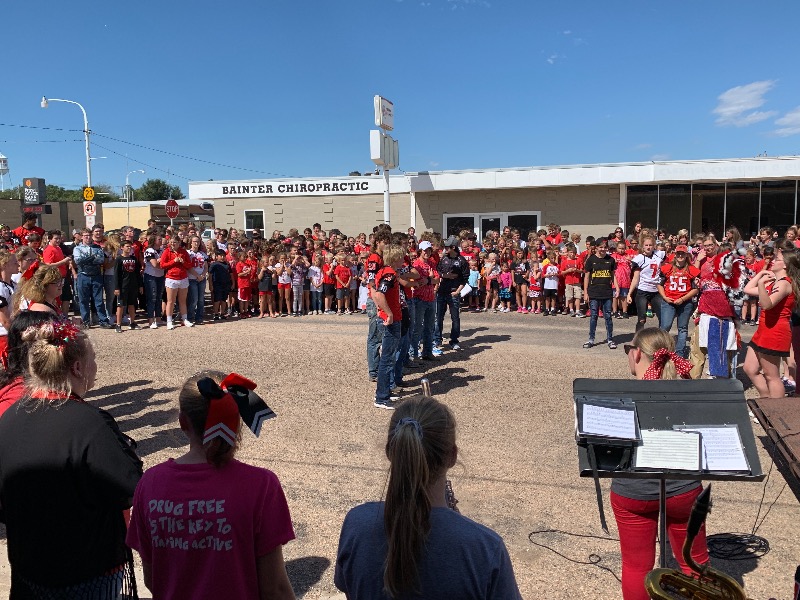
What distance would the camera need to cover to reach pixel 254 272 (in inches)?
548

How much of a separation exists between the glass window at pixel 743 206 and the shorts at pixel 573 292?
871cm

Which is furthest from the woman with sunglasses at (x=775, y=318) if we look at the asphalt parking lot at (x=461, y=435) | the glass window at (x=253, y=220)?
the glass window at (x=253, y=220)

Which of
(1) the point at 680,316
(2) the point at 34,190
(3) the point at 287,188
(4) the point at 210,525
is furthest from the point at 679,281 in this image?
(2) the point at 34,190

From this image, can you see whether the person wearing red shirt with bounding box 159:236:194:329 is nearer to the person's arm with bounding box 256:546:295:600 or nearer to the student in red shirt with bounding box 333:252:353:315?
the student in red shirt with bounding box 333:252:353:315

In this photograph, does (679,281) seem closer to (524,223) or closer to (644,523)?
(644,523)

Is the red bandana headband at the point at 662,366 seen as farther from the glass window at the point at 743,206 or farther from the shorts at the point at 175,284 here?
the glass window at the point at 743,206

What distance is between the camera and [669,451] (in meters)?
2.60

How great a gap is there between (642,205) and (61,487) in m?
20.0

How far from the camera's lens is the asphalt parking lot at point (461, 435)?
397 centimetres

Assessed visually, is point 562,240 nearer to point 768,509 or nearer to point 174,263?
point 174,263

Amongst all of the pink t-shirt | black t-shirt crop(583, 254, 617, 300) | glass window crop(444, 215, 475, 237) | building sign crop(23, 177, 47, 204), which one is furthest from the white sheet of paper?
building sign crop(23, 177, 47, 204)

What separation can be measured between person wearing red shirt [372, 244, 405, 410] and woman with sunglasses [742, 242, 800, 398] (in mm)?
3575

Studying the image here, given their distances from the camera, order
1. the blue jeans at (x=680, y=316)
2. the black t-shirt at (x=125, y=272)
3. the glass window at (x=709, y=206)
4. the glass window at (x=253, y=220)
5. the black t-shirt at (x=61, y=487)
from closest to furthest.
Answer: the black t-shirt at (x=61, y=487) → the blue jeans at (x=680, y=316) → the black t-shirt at (x=125, y=272) → the glass window at (x=709, y=206) → the glass window at (x=253, y=220)

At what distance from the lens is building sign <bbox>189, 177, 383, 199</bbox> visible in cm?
2205
